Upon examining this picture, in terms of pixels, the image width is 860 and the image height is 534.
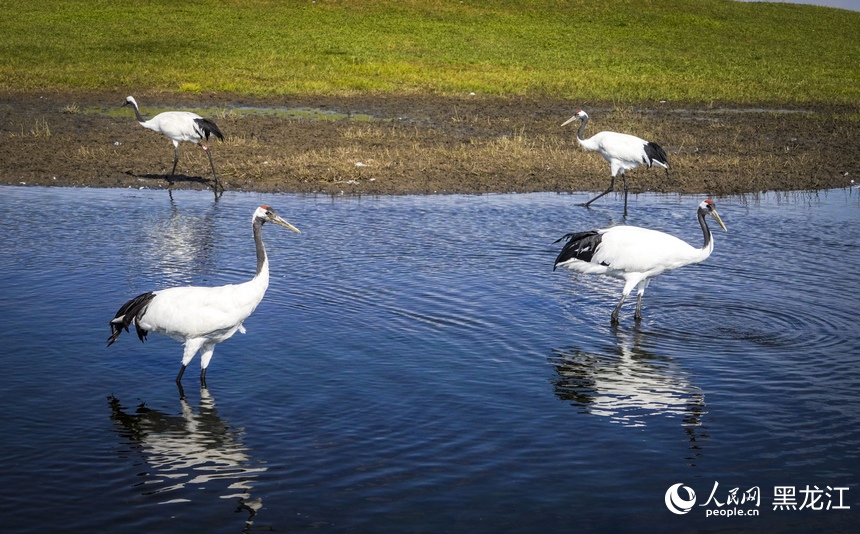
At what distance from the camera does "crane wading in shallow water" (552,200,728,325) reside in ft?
35.2

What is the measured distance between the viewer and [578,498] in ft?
21.1

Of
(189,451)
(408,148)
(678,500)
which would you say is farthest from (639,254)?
(408,148)

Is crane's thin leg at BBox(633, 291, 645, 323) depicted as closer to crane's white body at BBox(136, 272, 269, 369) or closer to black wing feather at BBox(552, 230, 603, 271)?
black wing feather at BBox(552, 230, 603, 271)

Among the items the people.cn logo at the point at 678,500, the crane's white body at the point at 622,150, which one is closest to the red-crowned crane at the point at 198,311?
the people.cn logo at the point at 678,500

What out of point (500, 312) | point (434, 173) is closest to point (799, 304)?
point (500, 312)

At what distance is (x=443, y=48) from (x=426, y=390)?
44.6m

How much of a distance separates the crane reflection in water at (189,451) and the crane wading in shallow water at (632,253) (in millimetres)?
4902

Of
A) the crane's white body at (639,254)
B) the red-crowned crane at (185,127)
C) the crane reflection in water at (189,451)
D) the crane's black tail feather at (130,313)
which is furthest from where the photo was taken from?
the red-crowned crane at (185,127)

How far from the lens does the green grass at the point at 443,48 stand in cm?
3709

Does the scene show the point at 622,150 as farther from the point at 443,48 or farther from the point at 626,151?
the point at 443,48

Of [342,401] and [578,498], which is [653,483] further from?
[342,401]

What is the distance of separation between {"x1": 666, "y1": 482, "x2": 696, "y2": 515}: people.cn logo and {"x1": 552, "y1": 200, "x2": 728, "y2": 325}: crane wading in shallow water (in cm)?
423

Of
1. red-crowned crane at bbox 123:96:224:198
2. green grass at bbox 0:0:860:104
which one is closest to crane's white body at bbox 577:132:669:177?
red-crowned crane at bbox 123:96:224:198

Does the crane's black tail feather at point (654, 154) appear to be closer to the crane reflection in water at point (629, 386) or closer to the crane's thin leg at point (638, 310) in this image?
the crane's thin leg at point (638, 310)
